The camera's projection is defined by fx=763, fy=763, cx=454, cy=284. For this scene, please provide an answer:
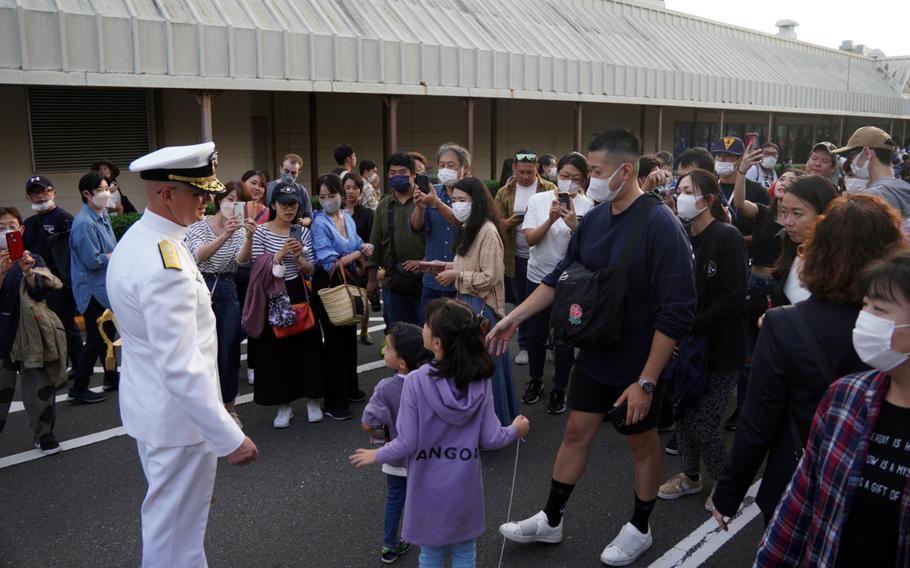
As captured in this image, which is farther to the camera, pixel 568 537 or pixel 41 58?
pixel 41 58

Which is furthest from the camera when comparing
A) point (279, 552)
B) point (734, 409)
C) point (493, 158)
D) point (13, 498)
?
point (493, 158)

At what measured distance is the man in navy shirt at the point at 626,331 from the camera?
3426mm

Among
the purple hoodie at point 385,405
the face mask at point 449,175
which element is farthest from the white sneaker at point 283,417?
the purple hoodie at point 385,405

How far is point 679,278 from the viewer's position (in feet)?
11.2

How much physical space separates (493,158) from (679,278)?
16.5 metres

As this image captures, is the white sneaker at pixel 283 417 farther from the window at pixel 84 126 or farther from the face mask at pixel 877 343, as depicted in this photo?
the window at pixel 84 126

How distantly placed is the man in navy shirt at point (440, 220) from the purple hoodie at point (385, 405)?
1.87 m

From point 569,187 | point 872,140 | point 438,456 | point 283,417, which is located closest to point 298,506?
point 283,417

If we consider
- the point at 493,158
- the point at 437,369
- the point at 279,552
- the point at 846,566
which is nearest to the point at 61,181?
the point at 493,158

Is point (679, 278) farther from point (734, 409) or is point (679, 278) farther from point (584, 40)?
point (584, 40)

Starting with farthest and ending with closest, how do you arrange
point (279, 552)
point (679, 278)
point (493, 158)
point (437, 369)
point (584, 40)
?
point (584, 40), point (493, 158), point (279, 552), point (679, 278), point (437, 369)

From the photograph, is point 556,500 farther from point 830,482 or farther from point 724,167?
point 724,167

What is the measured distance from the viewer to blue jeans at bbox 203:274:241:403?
5.79 meters

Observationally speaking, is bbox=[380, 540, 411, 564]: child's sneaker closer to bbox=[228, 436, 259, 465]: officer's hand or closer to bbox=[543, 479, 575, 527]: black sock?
bbox=[543, 479, 575, 527]: black sock
